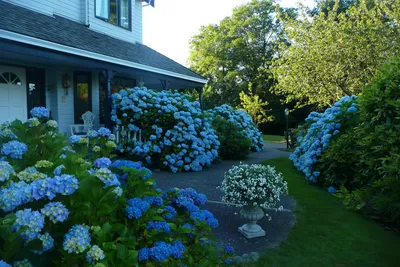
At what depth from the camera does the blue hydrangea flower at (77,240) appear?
1.33 meters

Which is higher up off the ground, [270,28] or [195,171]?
[270,28]

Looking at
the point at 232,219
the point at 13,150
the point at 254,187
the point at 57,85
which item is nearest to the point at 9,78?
the point at 57,85

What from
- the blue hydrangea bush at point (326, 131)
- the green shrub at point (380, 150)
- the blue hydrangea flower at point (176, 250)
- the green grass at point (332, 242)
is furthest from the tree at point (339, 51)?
the blue hydrangea flower at point (176, 250)

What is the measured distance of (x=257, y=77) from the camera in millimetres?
30547

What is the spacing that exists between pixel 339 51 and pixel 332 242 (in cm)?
1410

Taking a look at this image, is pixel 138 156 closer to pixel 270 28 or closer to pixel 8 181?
pixel 8 181

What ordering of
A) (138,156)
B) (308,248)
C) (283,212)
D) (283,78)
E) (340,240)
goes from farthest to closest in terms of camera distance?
(283,78) → (138,156) → (283,212) → (340,240) → (308,248)

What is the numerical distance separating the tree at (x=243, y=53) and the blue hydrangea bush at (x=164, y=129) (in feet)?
71.1

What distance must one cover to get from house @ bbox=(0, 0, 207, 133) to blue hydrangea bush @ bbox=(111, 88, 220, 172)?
618 mm

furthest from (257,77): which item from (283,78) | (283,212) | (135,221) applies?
(135,221)

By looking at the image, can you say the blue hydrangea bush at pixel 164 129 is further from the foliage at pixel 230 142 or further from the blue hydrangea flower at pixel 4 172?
the blue hydrangea flower at pixel 4 172

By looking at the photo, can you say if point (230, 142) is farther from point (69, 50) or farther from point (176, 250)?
point (176, 250)

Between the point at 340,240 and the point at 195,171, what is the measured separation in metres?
4.73

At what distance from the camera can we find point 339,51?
16125mm
